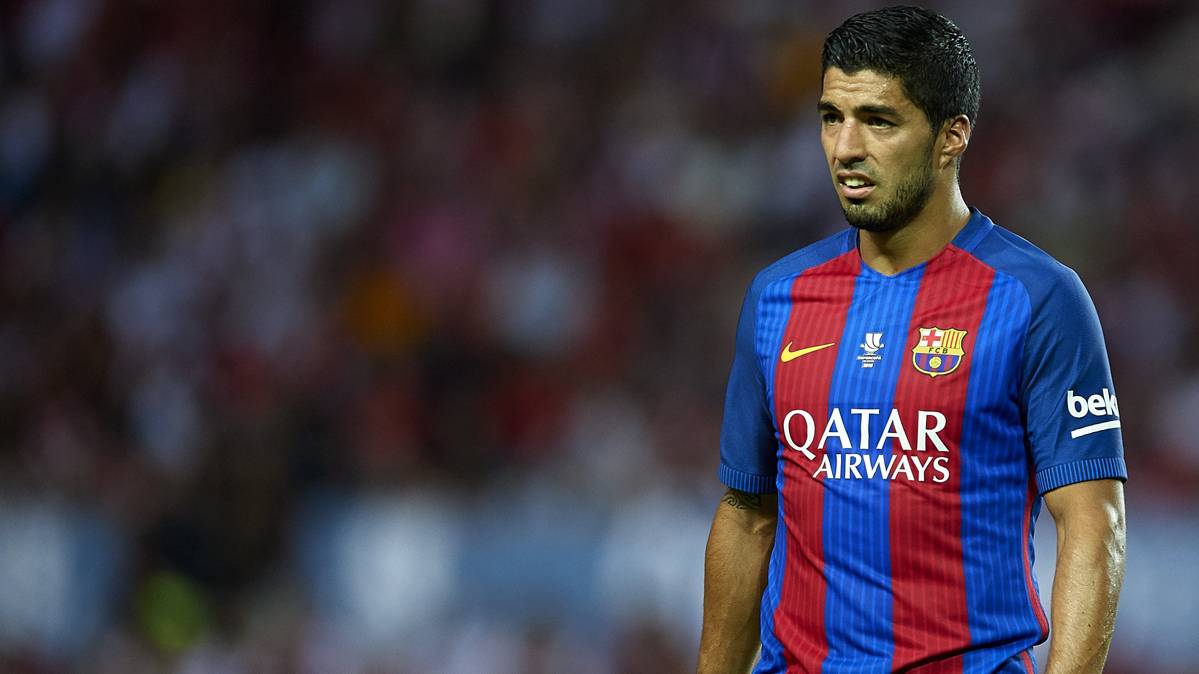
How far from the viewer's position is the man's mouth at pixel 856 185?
2.98 meters

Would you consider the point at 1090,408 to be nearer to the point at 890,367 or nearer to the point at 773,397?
the point at 890,367

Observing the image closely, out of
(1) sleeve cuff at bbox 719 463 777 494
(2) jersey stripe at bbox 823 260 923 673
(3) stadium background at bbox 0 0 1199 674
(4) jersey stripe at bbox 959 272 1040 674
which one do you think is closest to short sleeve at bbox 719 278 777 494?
(1) sleeve cuff at bbox 719 463 777 494

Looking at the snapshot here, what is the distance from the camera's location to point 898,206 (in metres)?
3.02

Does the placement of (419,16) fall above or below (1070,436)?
above

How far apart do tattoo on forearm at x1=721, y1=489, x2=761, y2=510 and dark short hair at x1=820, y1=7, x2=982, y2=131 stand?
809mm

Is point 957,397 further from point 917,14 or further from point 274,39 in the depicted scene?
point 274,39

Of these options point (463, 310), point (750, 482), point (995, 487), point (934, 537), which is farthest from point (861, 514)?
point (463, 310)

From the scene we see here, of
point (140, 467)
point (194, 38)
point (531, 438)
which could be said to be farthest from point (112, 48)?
point (531, 438)

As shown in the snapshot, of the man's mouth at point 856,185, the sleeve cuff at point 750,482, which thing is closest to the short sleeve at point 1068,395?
the man's mouth at point 856,185

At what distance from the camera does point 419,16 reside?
10.9m

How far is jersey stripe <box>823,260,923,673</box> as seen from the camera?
3.02 m

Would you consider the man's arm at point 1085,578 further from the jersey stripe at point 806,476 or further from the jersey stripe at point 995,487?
the jersey stripe at point 806,476

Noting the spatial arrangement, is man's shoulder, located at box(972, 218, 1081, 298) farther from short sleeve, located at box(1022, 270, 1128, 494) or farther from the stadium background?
the stadium background

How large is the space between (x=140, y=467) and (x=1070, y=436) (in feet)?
22.0
